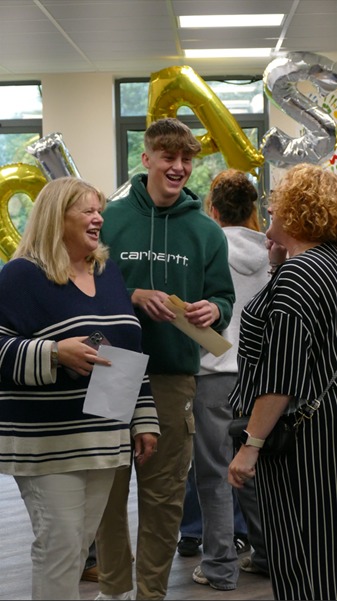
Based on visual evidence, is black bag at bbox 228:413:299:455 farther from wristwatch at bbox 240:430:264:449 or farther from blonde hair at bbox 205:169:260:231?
blonde hair at bbox 205:169:260:231

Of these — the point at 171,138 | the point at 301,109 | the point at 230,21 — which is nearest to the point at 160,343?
the point at 171,138

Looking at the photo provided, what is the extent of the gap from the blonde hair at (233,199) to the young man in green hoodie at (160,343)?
0.74 metres

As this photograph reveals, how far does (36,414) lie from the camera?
2252mm

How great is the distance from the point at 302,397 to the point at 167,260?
0.82m

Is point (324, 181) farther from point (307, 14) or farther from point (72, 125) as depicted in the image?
point (72, 125)

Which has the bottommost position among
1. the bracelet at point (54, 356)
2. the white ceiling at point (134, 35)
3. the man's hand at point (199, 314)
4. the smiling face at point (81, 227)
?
the man's hand at point (199, 314)

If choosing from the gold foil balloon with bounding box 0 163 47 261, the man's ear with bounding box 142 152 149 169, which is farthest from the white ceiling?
the man's ear with bounding box 142 152 149 169

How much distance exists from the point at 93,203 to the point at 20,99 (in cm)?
773

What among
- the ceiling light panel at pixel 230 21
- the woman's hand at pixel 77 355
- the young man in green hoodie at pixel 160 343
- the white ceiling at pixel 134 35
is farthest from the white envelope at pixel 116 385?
the ceiling light panel at pixel 230 21

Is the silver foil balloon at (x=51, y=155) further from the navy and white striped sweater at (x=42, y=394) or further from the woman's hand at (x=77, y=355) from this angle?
the woman's hand at (x=77, y=355)

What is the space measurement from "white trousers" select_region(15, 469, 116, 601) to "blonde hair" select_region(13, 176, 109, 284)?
48 cm

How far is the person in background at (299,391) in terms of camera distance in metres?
2.16

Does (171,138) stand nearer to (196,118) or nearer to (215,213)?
(215,213)

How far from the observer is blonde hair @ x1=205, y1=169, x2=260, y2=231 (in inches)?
143
